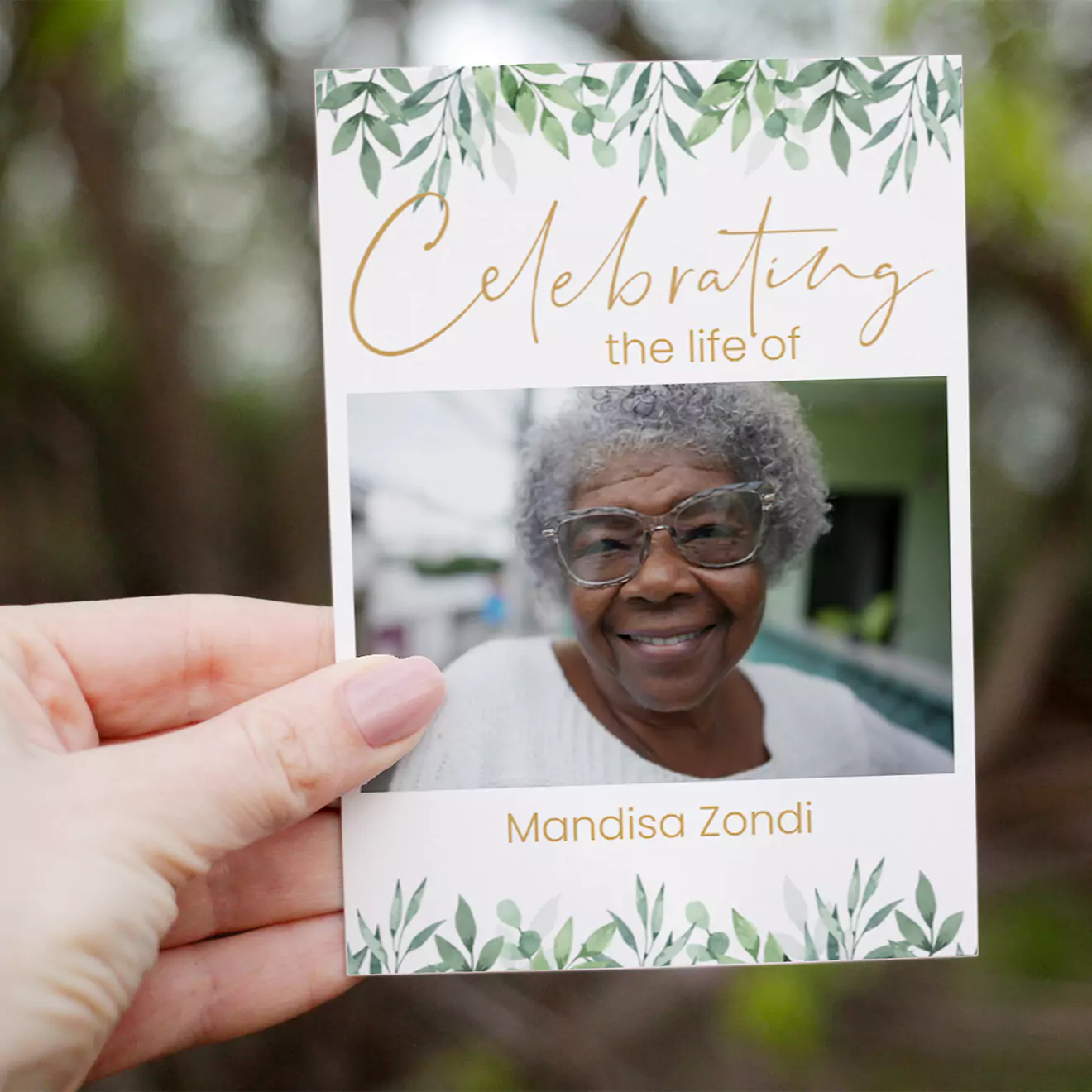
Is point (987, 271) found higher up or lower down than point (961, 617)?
higher up

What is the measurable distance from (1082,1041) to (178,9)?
4.75 ft

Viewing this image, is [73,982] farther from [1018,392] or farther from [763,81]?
[1018,392]

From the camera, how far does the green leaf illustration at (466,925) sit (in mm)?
545

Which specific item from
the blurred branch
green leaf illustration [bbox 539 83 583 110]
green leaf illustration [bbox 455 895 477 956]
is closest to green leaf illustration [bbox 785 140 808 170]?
green leaf illustration [bbox 539 83 583 110]

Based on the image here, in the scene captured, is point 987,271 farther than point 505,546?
Yes

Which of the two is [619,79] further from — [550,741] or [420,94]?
[550,741]

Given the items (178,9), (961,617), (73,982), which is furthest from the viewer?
(178,9)

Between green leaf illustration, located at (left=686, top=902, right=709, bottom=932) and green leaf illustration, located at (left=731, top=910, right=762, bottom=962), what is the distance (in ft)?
0.05

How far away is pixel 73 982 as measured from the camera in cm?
46

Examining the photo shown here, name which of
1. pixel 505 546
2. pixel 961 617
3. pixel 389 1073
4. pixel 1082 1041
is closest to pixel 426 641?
pixel 505 546

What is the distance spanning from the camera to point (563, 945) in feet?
1.80

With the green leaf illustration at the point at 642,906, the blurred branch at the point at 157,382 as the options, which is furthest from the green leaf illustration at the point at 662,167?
the blurred branch at the point at 157,382

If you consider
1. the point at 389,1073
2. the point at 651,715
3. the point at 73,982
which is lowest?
the point at 389,1073

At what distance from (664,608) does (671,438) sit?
10 centimetres
